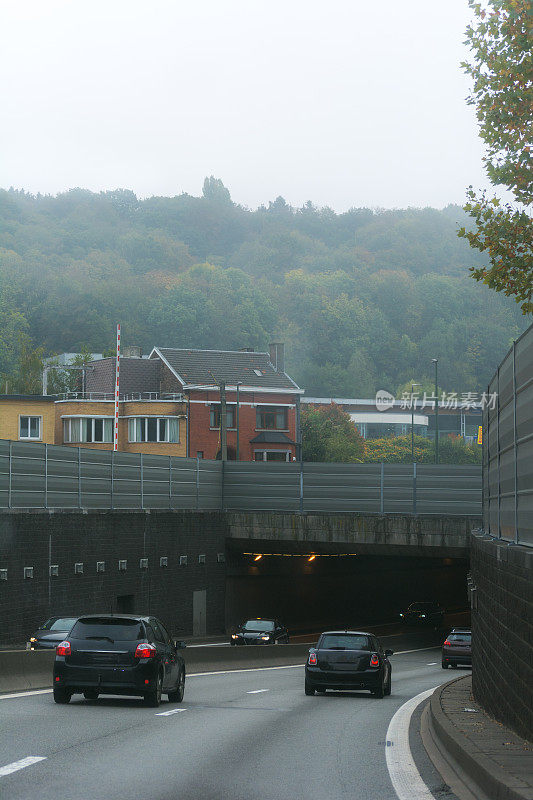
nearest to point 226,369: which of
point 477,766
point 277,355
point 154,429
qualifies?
point 154,429

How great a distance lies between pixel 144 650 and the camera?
1872 cm

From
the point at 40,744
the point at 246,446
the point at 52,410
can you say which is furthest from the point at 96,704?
the point at 246,446

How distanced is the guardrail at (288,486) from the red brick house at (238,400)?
116ft

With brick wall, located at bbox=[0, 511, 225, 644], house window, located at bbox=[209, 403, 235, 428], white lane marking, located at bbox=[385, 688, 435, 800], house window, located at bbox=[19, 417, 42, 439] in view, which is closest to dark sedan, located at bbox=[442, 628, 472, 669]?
brick wall, located at bbox=[0, 511, 225, 644]

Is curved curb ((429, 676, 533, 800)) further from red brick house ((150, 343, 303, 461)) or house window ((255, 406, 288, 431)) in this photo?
house window ((255, 406, 288, 431))

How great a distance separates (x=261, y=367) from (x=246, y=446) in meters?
9.81

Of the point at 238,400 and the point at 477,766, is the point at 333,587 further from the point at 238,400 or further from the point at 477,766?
the point at 477,766

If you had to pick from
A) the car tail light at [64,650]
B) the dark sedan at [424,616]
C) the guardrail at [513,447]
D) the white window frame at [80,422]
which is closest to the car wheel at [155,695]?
the car tail light at [64,650]

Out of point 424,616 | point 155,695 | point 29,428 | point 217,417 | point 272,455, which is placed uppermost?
point 217,417

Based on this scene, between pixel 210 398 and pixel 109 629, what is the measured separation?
7686cm

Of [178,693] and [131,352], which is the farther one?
[131,352]

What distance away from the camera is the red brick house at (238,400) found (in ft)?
311

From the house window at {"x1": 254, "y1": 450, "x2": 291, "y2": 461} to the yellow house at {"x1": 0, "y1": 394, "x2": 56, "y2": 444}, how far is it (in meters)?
19.8

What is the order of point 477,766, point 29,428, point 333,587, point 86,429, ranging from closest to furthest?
point 477,766 → point 333,587 → point 29,428 → point 86,429
